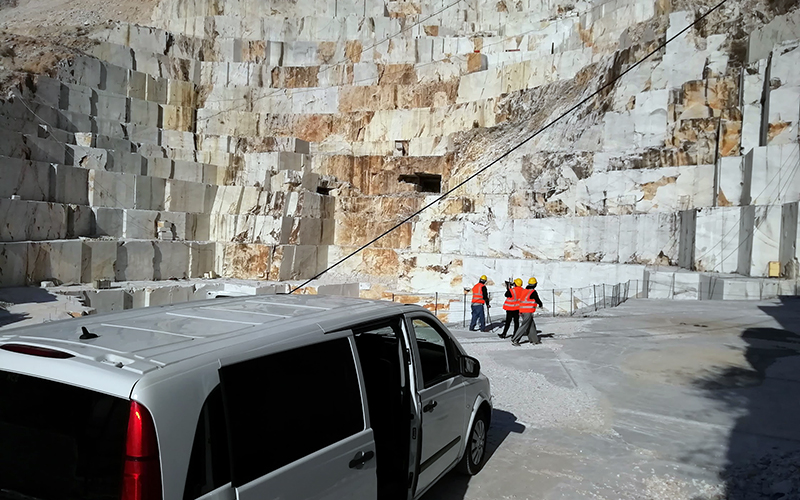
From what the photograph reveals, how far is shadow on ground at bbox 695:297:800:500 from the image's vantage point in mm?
4234

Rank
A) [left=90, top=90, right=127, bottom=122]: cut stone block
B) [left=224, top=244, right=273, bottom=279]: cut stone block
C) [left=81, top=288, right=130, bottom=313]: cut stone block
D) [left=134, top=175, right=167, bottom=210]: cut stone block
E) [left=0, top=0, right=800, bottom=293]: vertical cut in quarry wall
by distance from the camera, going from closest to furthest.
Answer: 1. [left=0, top=0, right=800, bottom=293]: vertical cut in quarry wall
2. [left=81, top=288, right=130, bottom=313]: cut stone block
3. [left=134, top=175, right=167, bottom=210]: cut stone block
4. [left=224, top=244, right=273, bottom=279]: cut stone block
5. [left=90, top=90, right=127, bottom=122]: cut stone block

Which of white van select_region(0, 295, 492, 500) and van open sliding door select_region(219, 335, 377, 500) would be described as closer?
white van select_region(0, 295, 492, 500)

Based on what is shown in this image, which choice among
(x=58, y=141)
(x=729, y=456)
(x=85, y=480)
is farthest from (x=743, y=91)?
(x=58, y=141)

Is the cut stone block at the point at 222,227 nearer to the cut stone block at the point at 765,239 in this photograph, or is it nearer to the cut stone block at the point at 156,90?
the cut stone block at the point at 156,90

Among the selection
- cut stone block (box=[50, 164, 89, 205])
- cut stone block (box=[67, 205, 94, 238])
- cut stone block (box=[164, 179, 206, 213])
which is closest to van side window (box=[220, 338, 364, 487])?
cut stone block (box=[67, 205, 94, 238])

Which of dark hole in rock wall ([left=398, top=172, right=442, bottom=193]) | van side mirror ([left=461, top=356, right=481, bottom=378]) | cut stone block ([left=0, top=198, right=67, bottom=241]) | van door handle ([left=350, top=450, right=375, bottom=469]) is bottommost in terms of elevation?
van door handle ([left=350, top=450, right=375, bottom=469])

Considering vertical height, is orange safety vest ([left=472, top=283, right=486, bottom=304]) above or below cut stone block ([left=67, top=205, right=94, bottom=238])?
below

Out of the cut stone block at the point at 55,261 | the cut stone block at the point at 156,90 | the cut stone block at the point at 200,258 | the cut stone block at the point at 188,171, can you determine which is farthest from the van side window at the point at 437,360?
the cut stone block at the point at 156,90

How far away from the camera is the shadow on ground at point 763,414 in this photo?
4234 mm

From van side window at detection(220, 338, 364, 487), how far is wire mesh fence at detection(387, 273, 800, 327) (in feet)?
36.5

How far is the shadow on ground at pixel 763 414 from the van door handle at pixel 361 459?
277 cm

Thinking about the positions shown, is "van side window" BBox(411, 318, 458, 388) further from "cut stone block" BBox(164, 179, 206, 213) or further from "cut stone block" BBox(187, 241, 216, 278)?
"cut stone block" BBox(164, 179, 206, 213)

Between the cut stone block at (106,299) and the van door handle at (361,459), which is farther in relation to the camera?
the cut stone block at (106,299)

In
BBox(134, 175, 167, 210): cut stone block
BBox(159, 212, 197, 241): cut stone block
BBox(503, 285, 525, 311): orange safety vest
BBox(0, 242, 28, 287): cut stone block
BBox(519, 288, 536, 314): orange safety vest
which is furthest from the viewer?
BBox(159, 212, 197, 241): cut stone block
